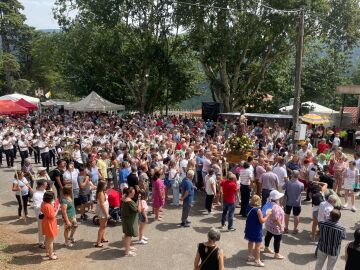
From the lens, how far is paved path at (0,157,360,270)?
7285mm

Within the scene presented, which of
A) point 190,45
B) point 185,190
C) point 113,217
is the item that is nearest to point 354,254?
point 185,190

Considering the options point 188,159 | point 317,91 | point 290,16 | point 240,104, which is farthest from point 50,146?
point 317,91

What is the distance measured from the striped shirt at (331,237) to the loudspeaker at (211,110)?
22636 millimetres

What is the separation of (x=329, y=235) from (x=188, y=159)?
6.08 m

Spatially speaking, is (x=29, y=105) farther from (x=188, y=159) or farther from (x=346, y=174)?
(x=346, y=174)

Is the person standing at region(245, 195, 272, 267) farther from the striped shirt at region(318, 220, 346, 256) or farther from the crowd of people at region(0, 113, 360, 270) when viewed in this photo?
the striped shirt at region(318, 220, 346, 256)

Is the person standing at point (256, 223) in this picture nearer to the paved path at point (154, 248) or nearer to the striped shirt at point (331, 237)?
the paved path at point (154, 248)

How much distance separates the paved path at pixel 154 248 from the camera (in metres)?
7.29

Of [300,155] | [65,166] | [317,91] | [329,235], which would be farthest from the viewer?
[317,91]

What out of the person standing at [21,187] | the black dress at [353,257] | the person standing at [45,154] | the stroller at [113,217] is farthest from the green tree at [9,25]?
the black dress at [353,257]

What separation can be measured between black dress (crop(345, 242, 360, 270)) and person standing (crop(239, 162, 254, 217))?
4341 millimetres

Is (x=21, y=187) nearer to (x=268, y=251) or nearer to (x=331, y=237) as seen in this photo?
(x=268, y=251)

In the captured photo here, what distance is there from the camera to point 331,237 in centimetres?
620

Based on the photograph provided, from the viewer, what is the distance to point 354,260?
5445mm
